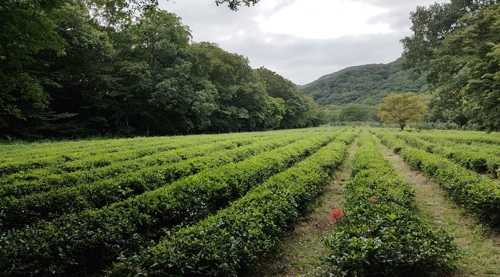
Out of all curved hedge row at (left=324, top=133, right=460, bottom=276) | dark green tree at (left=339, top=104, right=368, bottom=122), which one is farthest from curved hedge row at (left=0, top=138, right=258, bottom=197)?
dark green tree at (left=339, top=104, right=368, bottom=122)

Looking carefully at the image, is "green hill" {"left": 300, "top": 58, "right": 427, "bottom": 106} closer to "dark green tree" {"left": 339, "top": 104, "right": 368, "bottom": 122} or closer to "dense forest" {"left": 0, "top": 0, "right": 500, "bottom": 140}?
"dark green tree" {"left": 339, "top": 104, "right": 368, "bottom": 122}

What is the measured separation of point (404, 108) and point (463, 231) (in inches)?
1871

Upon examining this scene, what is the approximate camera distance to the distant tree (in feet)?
153

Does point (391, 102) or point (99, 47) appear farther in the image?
point (391, 102)

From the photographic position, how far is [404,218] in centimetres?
482

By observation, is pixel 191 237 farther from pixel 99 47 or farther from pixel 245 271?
pixel 99 47

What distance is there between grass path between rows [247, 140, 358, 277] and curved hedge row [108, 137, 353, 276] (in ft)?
1.08

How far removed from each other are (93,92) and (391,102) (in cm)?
4687

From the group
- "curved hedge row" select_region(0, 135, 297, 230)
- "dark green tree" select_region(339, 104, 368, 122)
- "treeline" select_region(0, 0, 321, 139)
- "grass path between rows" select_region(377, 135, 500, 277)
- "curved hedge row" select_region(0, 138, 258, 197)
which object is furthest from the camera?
"dark green tree" select_region(339, 104, 368, 122)

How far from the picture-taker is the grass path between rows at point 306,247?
446 cm

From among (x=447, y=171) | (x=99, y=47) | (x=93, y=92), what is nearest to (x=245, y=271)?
(x=447, y=171)

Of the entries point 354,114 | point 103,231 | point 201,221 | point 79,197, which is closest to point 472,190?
point 201,221

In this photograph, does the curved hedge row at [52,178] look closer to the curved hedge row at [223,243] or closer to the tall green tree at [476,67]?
the curved hedge row at [223,243]

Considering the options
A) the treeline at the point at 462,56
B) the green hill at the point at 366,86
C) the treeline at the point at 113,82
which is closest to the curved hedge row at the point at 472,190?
the treeline at the point at 462,56
